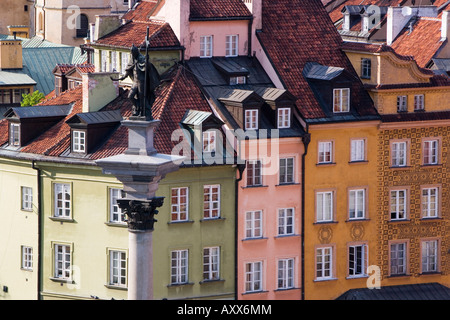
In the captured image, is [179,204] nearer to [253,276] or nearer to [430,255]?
[253,276]

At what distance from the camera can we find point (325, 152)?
81562 millimetres

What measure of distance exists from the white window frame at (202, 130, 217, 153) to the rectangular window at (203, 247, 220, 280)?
4.43 metres

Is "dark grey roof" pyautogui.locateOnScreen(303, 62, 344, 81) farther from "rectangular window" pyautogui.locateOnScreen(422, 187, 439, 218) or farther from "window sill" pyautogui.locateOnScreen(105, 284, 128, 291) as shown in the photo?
"window sill" pyautogui.locateOnScreen(105, 284, 128, 291)

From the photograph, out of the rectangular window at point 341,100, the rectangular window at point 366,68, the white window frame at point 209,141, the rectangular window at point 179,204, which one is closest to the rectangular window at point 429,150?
the rectangular window at point 366,68

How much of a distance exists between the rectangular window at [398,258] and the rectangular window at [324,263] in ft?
10.8

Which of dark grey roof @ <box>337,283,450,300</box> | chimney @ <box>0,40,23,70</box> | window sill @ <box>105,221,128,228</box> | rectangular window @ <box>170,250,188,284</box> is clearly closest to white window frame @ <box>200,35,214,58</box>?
window sill @ <box>105,221,128,228</box>

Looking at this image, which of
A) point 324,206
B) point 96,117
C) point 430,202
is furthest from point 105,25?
point 430,202

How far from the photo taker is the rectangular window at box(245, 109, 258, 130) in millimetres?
79312

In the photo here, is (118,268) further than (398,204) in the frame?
No

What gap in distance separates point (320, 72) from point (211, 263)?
10532 millimetres

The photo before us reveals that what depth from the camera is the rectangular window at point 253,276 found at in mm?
80188

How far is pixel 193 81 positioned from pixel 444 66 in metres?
16.6
